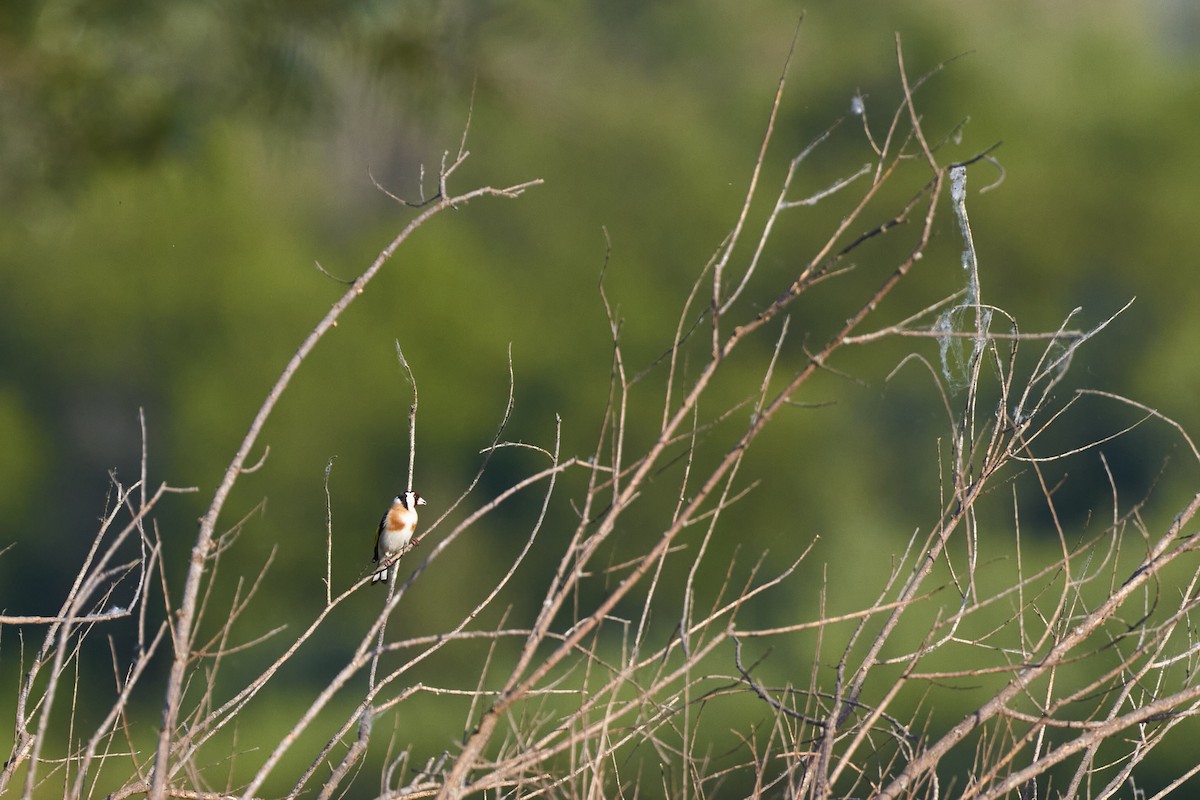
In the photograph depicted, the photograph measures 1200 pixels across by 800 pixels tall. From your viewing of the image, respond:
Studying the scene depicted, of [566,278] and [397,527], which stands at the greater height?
[397,527]

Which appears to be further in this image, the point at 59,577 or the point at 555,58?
the point at 59,577

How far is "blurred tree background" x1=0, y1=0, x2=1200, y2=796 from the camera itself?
10930 millimetres

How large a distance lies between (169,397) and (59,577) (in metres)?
2.29

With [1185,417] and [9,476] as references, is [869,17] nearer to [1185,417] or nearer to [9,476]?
[1185,417]

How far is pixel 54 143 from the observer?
6012mm

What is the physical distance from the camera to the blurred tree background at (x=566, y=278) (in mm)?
10930

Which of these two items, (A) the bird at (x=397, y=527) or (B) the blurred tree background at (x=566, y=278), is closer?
(A) the bird at (x=397, y=527)

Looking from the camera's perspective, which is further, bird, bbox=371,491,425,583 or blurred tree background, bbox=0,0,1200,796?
blurred tree background, bbox=0,0,1200,796

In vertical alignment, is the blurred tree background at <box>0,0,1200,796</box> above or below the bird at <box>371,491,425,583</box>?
below

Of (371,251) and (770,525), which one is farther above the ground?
(371,251)

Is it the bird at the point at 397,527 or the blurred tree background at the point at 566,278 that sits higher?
the bird at the point at 397,527

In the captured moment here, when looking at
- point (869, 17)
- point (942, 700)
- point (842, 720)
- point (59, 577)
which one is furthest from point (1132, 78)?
point (842, 720)

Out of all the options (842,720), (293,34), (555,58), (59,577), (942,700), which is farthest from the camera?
(59,577)

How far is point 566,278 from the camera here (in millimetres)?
13430
